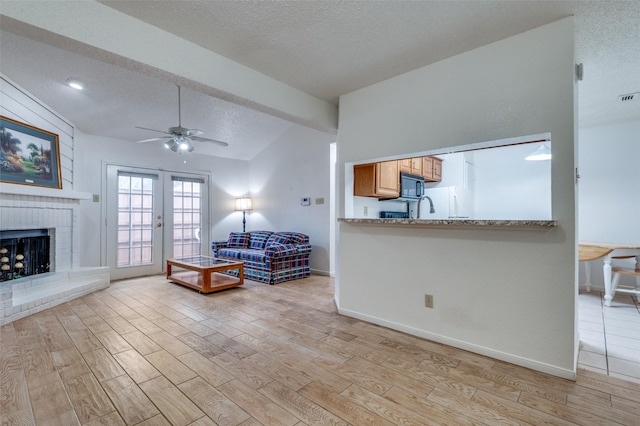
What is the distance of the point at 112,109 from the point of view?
4.13m

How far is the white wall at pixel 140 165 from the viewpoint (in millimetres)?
4727

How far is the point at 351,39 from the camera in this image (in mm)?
2174

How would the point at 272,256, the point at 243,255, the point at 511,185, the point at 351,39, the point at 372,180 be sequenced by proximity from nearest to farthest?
the point at 351,39, the point at 372,180, the point at 511,185, the point at 272,256, the point at 243,255

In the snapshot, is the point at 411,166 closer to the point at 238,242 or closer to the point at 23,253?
the point at 238,242

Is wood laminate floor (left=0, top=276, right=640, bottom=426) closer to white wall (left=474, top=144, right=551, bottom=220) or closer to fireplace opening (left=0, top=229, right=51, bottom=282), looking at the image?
fireplace opening (left=0, top=229, right=51, bottom=282)

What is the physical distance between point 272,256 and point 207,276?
1012mm

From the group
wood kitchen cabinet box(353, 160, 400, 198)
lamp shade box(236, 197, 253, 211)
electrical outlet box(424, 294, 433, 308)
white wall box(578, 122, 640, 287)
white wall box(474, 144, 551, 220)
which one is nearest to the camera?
electrical outlet box(424, 294, 433, 308)

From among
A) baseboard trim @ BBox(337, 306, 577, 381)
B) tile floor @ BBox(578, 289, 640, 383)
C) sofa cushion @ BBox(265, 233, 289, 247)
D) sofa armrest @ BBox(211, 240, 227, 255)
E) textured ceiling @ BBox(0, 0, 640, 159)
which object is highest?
textured ceiling @ BBox(0, 0, 640, 159)

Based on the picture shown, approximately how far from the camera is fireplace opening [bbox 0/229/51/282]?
11.6 feet

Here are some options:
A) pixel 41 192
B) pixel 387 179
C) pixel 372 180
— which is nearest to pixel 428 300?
pixel 372 180

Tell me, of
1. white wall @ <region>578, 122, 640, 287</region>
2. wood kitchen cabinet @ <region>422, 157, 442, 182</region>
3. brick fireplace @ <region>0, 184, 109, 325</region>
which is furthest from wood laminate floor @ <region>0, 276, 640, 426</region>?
white wall @ <region>578, 122, 640, 287</region>

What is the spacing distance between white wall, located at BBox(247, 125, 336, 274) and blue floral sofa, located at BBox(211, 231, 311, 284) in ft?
1.03

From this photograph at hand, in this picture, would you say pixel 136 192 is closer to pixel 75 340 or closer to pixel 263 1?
pixel 75 340

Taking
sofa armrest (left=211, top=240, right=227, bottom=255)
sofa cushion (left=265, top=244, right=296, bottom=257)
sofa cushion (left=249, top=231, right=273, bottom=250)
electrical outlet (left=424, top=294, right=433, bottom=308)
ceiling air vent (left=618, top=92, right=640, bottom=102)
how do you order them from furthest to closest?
sofa armrest (left=211, top=240, right=227, bottom=255) → sofa cushion (left=249, top=231, right=273, bottom=250) → sofa cushion (left=265, top=244, right=296, bottom=257) → ceiling air vent (left=618, top=92, right=640, bottom=102) → electrical outlet (left=424, top=294, right=433, bottom=308)
